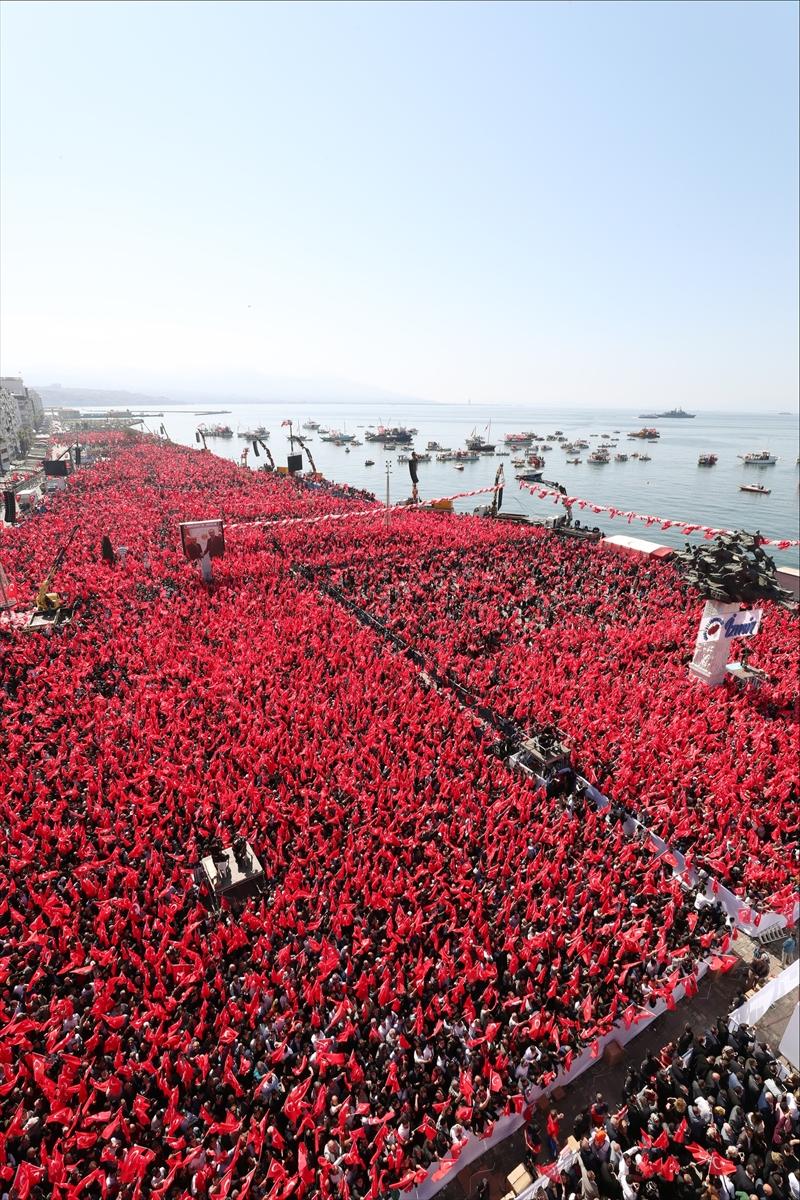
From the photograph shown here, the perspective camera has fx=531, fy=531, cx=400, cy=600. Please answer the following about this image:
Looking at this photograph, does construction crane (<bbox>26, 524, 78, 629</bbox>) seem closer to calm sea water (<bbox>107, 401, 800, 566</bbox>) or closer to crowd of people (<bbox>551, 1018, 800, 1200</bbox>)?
crowd of people (<bbox>551, 1018, 800, 1200</bbox>)

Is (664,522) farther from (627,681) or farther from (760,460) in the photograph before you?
(760,460)

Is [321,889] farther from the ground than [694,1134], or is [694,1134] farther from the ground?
[321,889]

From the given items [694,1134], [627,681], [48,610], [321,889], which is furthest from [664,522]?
[48,610]

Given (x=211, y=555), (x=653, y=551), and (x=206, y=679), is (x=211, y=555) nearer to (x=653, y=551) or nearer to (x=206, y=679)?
(x=206, y=679)

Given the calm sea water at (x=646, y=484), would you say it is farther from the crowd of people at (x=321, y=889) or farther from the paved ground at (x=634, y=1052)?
the paved ground at (x=634, y=1052)

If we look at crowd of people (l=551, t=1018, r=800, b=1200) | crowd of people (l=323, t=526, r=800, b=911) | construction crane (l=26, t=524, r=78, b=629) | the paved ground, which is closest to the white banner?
crowd of people (l=323, t=526, r=800, b=911)

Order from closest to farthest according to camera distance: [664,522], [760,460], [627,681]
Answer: [627,681] → [664,522] → [760,460]

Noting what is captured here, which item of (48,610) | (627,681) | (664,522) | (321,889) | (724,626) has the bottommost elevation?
(321,889)
